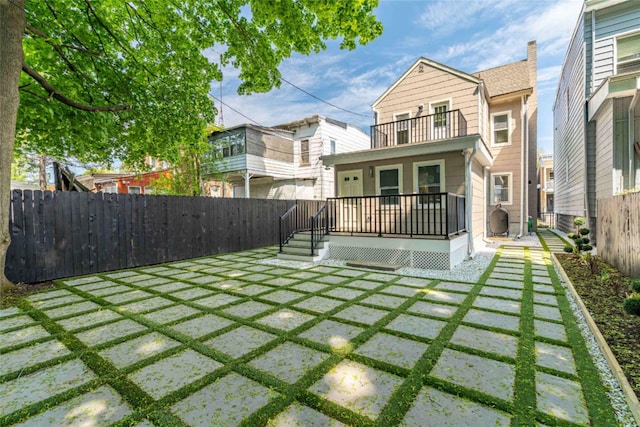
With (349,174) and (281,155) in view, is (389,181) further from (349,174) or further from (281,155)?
(281,155)

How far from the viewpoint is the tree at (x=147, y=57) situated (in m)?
5.34

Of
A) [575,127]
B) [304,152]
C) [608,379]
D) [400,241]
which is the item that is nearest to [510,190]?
[575,127]

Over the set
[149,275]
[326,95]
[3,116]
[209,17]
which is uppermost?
[326,95]

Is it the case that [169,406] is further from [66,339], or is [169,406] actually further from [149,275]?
[149,275]

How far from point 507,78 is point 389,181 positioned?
7130 millimetres

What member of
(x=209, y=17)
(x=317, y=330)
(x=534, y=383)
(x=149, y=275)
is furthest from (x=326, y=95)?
(x=534, y=383)

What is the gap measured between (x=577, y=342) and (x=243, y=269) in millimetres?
5602

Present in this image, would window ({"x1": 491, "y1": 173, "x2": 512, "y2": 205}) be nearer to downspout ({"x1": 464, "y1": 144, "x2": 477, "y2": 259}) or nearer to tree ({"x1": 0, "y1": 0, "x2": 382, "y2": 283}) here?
downspout ({"x1": 464, "y1": 144, "x2": 477, "y2": 259})

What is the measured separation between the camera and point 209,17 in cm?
638

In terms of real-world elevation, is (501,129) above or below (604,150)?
above

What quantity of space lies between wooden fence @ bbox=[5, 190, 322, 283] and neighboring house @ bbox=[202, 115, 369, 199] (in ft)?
16.2

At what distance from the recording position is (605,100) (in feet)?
22.1

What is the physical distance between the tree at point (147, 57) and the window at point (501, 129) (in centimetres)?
779

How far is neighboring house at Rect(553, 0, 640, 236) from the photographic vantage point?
6605 millimetres
